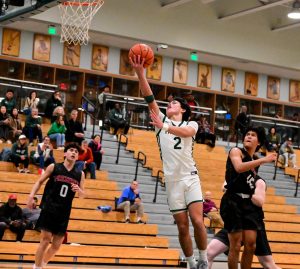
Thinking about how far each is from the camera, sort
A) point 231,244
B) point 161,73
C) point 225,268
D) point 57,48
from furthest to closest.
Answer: point 161,73
point 57,48
point 225,268
point 231,244

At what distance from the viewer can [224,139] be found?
2581 cm

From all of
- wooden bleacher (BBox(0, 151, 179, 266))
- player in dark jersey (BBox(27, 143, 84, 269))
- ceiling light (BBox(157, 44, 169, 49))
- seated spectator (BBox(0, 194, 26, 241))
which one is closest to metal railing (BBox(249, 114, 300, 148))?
ceiling light (BBox(157, 44, 169, 49))

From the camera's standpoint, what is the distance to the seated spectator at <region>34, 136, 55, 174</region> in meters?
16.8

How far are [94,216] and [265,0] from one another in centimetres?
1124

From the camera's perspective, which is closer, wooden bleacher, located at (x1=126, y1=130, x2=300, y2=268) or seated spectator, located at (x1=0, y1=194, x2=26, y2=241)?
seated spectator, located at (x1=0, y1=194, x2=26, y2=241)

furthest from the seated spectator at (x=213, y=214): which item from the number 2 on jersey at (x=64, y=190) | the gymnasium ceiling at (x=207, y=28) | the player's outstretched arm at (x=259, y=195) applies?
the player's outstretched arm at (x=259, y=195)

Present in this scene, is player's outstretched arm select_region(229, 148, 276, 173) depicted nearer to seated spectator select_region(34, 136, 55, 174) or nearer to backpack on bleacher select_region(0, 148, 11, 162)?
seated spectator select_region(34, 136, 55, 174)

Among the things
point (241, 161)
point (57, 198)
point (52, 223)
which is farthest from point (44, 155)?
point (241, 161)

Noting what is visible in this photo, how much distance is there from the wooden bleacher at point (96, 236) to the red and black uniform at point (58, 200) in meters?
3.82

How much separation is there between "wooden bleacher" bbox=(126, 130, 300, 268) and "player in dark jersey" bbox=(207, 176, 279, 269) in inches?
295

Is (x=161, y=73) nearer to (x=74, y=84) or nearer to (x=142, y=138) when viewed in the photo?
(x=74, y=84)

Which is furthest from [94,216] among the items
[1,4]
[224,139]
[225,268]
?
[224,139]

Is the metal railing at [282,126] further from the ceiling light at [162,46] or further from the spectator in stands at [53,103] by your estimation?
the spectator in stands at [53,103]

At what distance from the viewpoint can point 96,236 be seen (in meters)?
15.1
